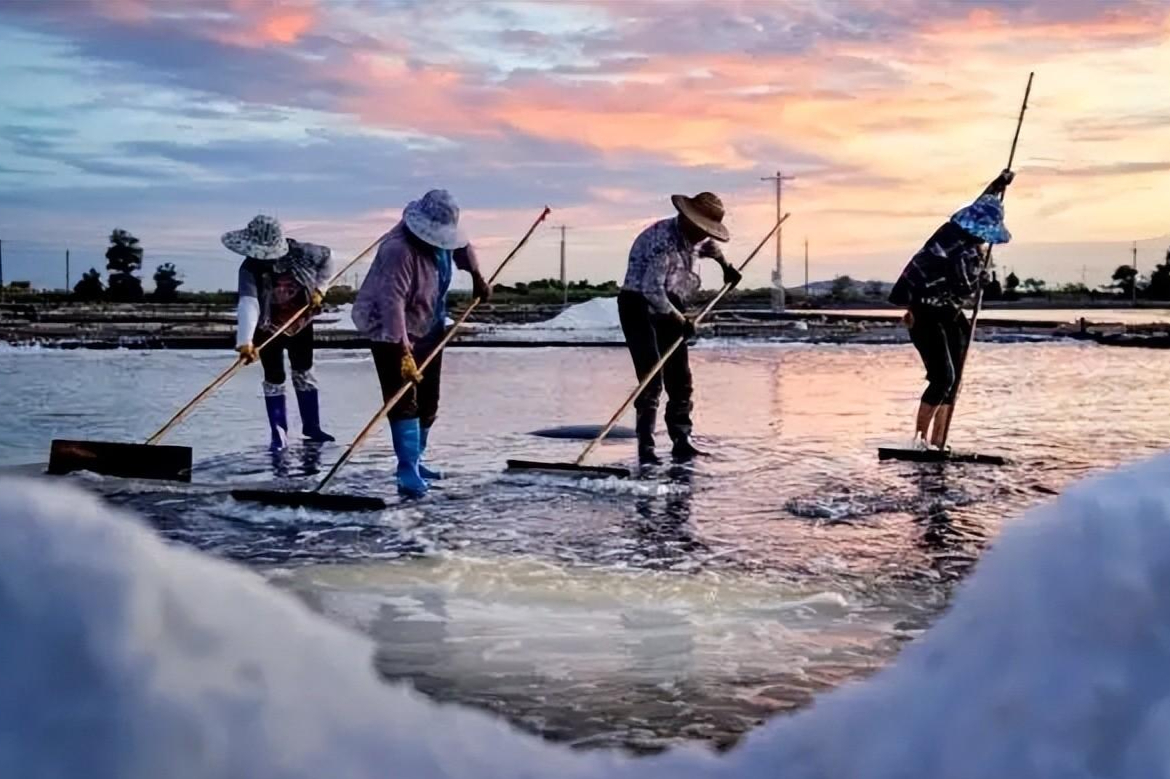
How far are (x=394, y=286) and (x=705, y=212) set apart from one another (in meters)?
2.82

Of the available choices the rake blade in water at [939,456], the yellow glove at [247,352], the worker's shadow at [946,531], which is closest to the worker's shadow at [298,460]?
the yellow glove at [247,352]

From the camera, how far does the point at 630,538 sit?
5.89 meters

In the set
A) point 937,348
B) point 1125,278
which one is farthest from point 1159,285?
point 937,348

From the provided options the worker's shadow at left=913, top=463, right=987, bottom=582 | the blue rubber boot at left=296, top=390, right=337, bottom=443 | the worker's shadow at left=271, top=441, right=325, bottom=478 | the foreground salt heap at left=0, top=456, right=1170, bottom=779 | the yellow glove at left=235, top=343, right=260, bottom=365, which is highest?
the yellow glove at left=235, top=343, right=260, bottom=365

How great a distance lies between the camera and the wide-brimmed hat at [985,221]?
869 centimetres

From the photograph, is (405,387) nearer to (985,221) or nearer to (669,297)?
(669,297)

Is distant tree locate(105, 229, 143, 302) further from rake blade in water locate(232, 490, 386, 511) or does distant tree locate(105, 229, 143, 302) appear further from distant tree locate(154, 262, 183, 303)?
rake blade in water locate(232, 490, 386, 511)

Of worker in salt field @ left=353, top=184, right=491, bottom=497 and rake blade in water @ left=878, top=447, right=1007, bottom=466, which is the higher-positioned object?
worker in salt field @ left=353, top=184, right=491, bottom=497

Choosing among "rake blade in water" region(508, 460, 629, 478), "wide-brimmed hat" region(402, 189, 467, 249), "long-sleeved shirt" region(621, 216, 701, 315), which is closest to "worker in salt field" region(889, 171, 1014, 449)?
"long-sleeved shirt" region(621, 216, 701, 315)

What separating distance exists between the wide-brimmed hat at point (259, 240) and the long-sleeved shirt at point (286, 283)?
0.38 feet

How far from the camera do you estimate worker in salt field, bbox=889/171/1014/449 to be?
8.76 m

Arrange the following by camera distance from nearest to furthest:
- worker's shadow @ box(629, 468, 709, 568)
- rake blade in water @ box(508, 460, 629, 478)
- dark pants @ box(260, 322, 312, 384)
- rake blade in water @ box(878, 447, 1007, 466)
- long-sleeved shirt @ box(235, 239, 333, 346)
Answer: worker's shadow @ box(629, 468, 709, 568) < rake blade in water @ box(508, 460, 629, 478) < rake blade in water @ box(878, 447, 1007, 466) < long-sleeved shirt @ box(235, 239, 333, 346) < dark pants @ box(260, 322, 312, 384)

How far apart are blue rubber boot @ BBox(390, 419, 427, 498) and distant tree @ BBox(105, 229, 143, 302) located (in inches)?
2272

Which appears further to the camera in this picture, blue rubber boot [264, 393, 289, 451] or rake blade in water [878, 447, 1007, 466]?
blue rubber boot [264, 393, 289, 451]
